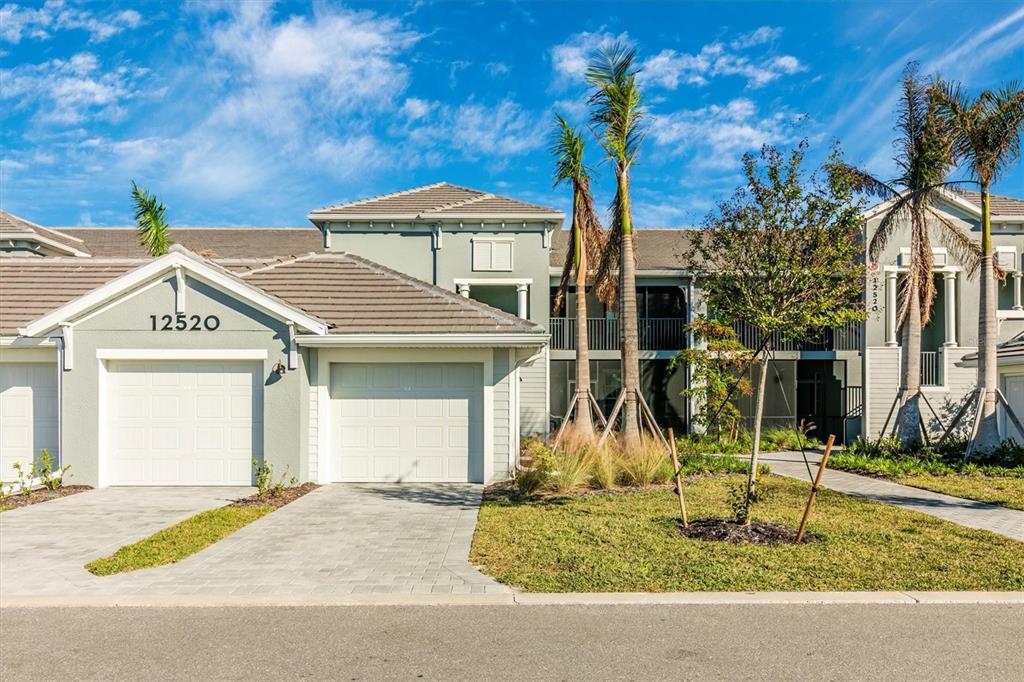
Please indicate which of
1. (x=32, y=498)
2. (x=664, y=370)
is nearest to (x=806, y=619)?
(x=32, y=498)

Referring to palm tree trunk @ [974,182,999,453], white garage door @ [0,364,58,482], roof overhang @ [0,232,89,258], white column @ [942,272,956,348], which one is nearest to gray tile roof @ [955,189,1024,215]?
white column @ [942,272,956,348]

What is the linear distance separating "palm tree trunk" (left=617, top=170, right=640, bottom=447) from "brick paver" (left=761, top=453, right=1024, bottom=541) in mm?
3643

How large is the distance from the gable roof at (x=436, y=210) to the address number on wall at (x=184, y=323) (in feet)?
35.9

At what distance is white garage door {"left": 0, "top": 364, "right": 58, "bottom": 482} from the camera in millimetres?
13852

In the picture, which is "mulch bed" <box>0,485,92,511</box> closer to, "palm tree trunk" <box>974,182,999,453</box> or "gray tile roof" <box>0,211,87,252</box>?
"gray tile roof" <box>0,211,87,252</box>

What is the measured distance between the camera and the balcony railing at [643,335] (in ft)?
85.9

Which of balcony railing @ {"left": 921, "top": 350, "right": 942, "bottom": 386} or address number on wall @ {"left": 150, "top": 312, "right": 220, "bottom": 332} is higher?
address number on wall @ {"left": 150, "top": 312, "right": 220, "bottom": 332}

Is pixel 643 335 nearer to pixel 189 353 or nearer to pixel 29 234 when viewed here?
pixel 189 353

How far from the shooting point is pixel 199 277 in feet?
43.7

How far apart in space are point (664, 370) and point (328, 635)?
21636 millimetres

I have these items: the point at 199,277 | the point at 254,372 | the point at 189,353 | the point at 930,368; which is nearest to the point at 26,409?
the point at 189,353

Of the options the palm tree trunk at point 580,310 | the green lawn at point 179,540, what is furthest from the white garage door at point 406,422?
the palm tree trunk at point 580,310

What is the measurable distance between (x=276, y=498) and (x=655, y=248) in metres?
19.6

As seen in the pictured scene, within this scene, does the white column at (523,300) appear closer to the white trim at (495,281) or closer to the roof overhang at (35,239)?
the white trim at (495,281)
